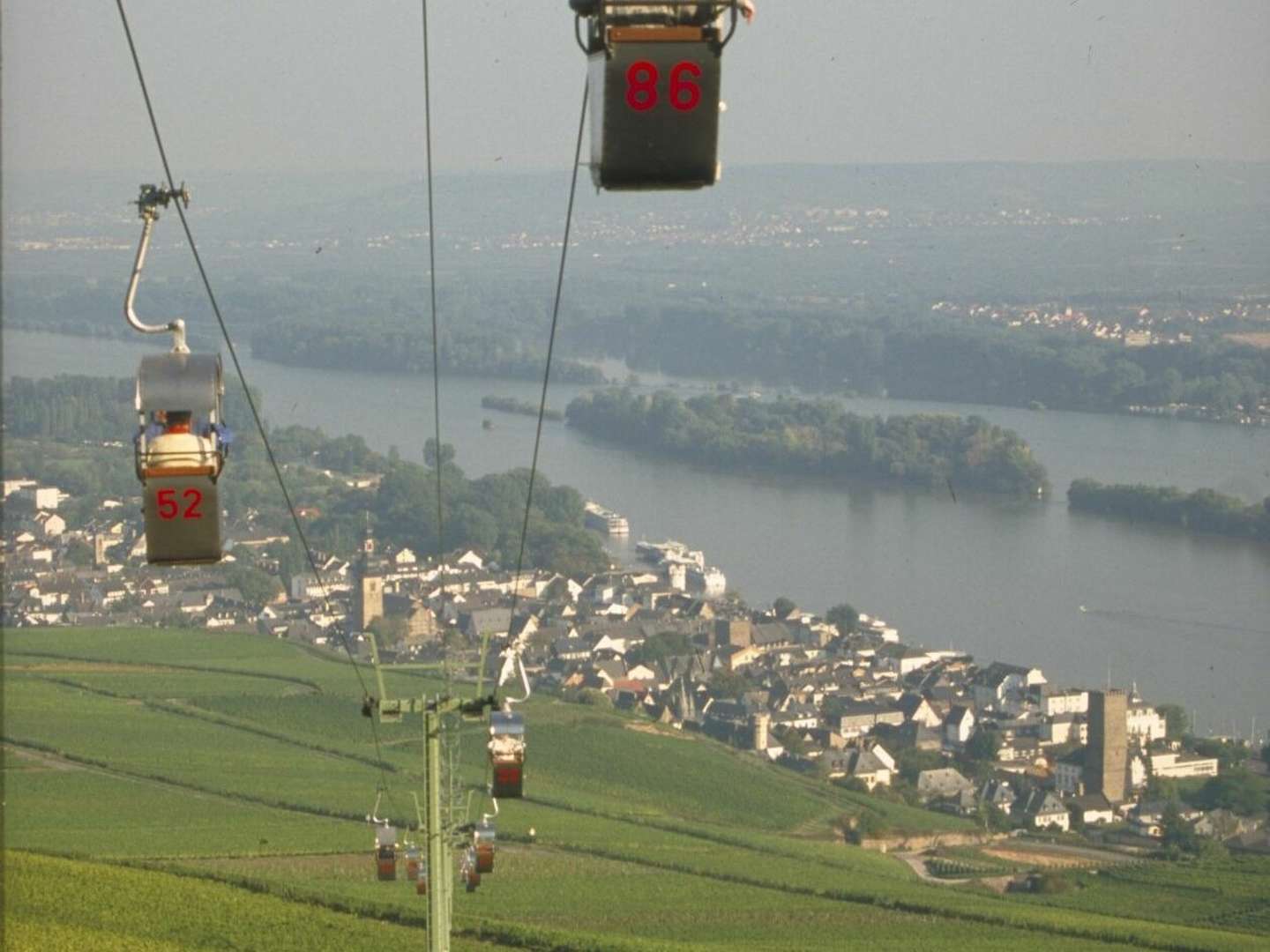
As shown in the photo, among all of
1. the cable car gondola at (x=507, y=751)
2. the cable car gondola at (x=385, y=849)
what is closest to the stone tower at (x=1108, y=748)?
the cable car gondola at (x=385, y=849)

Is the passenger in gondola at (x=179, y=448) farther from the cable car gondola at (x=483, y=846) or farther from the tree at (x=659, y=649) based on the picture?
the tree at (x=659, y=649)

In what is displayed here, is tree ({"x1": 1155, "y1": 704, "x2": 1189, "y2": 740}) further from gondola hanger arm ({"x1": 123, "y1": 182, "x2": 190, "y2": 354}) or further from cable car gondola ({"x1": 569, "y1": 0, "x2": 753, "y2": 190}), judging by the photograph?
cable car gondola ({"x1": 569, "y1": 0, "x2": 753, "y2": 190})

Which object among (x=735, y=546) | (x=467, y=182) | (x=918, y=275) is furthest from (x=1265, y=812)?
(x=467, y=182)

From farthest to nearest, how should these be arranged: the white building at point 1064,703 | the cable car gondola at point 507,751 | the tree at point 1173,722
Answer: the white building at point 1064,703 → the tree at point 1173,722 → the cable car gondola at point 507,751

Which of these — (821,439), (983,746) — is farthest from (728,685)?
(821,439)

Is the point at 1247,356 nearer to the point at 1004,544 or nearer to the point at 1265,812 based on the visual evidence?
the point at 1004,544
